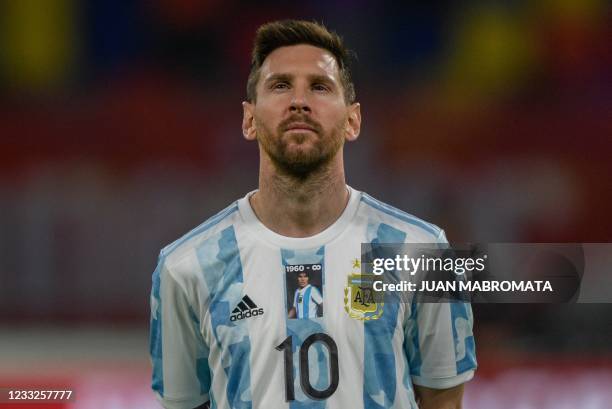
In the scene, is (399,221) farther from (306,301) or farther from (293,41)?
(293,41)

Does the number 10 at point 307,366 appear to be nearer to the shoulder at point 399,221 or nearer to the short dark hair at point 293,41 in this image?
the shoulder at point 399,221

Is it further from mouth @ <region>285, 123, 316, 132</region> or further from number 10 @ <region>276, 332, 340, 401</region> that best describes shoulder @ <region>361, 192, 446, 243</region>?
number 10 @ <region>276, 332, 340, 401</region>

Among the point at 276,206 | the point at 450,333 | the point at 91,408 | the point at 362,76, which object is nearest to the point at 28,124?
the point at 91,408

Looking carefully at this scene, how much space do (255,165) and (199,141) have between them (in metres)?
0.35

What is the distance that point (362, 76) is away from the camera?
373 cm

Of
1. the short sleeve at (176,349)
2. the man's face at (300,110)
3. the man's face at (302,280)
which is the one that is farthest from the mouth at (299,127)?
the short sleeve at (176,349)

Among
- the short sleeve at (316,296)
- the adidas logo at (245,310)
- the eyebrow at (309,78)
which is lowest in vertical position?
the adidas logo at (245,310)

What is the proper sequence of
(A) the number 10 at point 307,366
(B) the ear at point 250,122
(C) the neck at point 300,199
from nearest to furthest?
(A) the number 10 at point 307,366, (C) the neck at point 300,199, (B) the ear at point 250,122

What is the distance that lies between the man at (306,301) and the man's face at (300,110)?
0.34 meters

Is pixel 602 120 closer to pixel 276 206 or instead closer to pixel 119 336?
pixel 276 206

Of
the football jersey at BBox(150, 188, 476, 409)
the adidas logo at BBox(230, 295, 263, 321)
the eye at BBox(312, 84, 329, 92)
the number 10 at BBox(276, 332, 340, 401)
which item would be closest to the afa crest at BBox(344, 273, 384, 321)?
the football jersey at BBox(150, 188, 476, 409)

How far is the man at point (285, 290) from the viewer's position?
205 cm

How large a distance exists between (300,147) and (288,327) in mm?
533

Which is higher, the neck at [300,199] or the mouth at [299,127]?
the mouth at [299,127]
